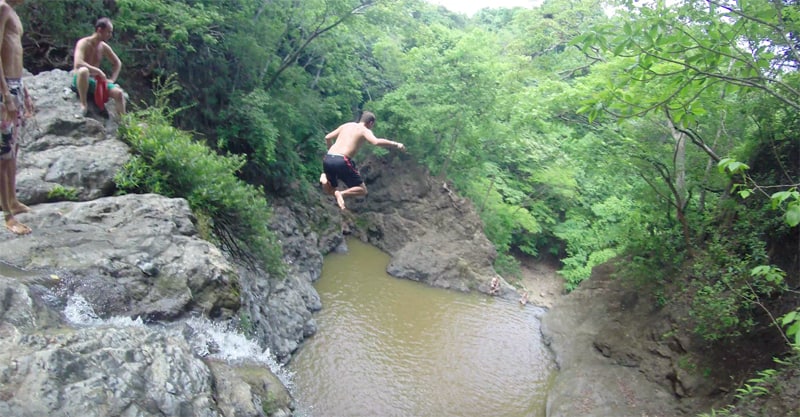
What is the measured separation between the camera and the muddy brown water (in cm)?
798

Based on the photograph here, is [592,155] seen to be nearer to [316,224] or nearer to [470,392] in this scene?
[470,392]

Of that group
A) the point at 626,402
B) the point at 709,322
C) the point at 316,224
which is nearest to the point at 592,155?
the point at 709,322

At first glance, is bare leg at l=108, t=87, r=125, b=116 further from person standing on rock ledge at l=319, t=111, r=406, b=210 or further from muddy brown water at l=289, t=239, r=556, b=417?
muddy brown water at l=289, t=239, r=556, b=417

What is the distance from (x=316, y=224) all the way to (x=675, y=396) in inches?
419

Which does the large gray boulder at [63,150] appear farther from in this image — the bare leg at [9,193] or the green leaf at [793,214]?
the green leaf at [793,214]

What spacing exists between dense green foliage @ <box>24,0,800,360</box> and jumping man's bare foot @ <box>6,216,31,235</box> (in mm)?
1423

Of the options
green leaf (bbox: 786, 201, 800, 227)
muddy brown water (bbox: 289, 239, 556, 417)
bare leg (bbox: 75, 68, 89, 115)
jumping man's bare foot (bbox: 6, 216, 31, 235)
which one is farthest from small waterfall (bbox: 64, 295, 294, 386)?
green leaf (bbox: 786, 201, 800, 227)

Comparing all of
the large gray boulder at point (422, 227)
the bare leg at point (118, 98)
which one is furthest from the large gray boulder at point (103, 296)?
the large gray boulder at point (422, 227)

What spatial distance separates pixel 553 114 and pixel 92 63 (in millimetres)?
8872

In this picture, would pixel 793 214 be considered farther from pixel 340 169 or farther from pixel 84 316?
pixel 340 169

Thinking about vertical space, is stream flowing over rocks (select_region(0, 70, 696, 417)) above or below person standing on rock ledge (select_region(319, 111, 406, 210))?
below

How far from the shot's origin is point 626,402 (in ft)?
26.1

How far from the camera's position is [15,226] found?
3990mm

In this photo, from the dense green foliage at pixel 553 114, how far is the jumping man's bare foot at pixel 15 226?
4.67 feet
